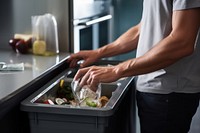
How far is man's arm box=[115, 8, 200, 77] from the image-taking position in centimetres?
120

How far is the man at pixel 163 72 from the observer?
1238 millimetres

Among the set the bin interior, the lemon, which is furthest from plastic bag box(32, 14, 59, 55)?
the bin interior

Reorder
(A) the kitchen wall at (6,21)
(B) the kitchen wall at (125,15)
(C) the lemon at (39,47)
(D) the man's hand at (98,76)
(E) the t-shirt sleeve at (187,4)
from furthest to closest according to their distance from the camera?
1. (B) the kitchen wall at (125,15)
2. (A) the kitchen wall at (6,21)
3. (C) the lemon at (39,47)
4. (D) the man's hand at (98,76)
5. (E) the t-shirt sleeve at (187,4)

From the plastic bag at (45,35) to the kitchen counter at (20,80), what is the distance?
0.05 m

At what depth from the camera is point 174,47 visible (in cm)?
123

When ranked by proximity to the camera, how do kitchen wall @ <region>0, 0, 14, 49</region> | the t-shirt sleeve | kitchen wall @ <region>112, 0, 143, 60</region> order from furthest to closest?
1. kitchen wall @ <region>112, 0, 143, 60</region>
2. kitchen wall @ <region>0, 0, 14, 49</region>
3. the t-shirt sleeve

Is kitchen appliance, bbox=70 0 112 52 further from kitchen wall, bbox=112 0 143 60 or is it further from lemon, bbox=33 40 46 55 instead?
lemon, bbox=33 40 46 55

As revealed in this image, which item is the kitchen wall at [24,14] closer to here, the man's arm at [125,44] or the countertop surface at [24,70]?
the countertop surface at [24,70]

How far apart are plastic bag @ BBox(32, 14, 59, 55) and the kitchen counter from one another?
5 cm

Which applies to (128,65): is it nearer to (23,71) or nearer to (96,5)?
(23,71)

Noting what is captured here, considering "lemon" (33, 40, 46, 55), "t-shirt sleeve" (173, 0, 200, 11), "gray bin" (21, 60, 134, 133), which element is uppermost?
"t-shirt sleeve" (173, 0, 200, 11)

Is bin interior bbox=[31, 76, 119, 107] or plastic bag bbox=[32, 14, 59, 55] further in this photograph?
plastic bag bbox=[32, 14, 59, 55]

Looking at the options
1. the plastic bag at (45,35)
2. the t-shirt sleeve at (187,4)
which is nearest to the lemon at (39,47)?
the plastic bag at (45,35)

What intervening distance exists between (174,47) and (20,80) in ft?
1.94
